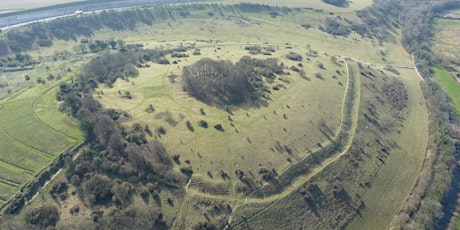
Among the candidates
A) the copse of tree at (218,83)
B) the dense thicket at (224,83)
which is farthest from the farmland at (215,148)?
the copse of tree at (218,83)

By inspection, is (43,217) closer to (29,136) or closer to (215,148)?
(29,136)

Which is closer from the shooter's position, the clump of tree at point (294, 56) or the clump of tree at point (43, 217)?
the clump of tree at point (43, 217)

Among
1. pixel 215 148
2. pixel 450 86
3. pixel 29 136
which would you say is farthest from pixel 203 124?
pixel 450 86

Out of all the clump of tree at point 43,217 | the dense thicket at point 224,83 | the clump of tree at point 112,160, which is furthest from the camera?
the dense thicket at point 224,83

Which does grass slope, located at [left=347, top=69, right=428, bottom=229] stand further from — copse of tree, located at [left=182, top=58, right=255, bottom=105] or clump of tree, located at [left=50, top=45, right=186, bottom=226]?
copse of tree, located at [left=182, top=58, right=255, bottom=105]

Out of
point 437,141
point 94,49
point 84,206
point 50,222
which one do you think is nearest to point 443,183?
point 437,141

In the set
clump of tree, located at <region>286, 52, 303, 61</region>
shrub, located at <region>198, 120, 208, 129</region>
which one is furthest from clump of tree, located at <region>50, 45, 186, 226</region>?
clump of tree, located at <region>286, 52, 303, 61</region>

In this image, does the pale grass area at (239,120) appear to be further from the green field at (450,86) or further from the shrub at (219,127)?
the green field at (450,86)
